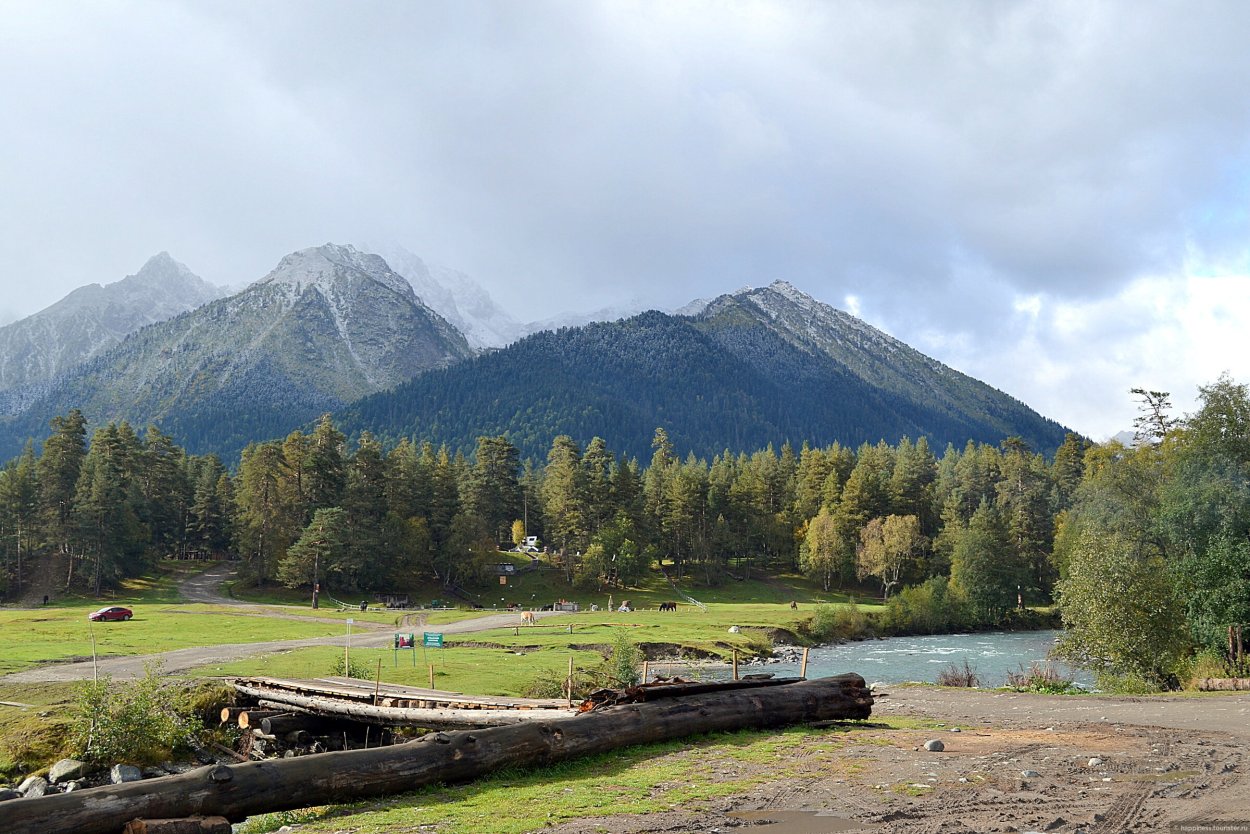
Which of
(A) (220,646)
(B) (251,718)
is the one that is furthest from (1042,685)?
(A) (220,646)

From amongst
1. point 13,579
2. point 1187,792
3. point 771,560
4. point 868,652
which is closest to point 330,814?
point 1187,792

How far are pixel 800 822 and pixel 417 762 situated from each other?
7.16m

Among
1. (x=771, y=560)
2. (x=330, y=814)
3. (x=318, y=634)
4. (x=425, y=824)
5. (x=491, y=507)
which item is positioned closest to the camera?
(x=425, y=824)

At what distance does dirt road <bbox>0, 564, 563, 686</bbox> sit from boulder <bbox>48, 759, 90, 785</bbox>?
231 inches

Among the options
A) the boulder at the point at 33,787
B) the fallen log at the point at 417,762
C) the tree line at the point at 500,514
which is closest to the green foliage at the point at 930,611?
the tree line at the point at 500,514

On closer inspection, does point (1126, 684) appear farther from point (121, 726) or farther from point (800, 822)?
point (121, 726)

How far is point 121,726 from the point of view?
2180 cm

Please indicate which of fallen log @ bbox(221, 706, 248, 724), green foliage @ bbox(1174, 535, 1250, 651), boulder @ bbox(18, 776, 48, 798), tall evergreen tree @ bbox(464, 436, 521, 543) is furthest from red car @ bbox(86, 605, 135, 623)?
green foliage @ bbox(1174, 535, 1250, 651)

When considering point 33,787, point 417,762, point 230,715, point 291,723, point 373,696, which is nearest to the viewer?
point 417,762

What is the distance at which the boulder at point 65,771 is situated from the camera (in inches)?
803

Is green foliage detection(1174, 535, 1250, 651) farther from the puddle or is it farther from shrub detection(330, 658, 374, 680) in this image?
shrub detection(330, 658, 374, 680)

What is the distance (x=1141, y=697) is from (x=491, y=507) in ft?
331

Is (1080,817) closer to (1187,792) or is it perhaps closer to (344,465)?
(1187,792)

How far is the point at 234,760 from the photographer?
2538cm
